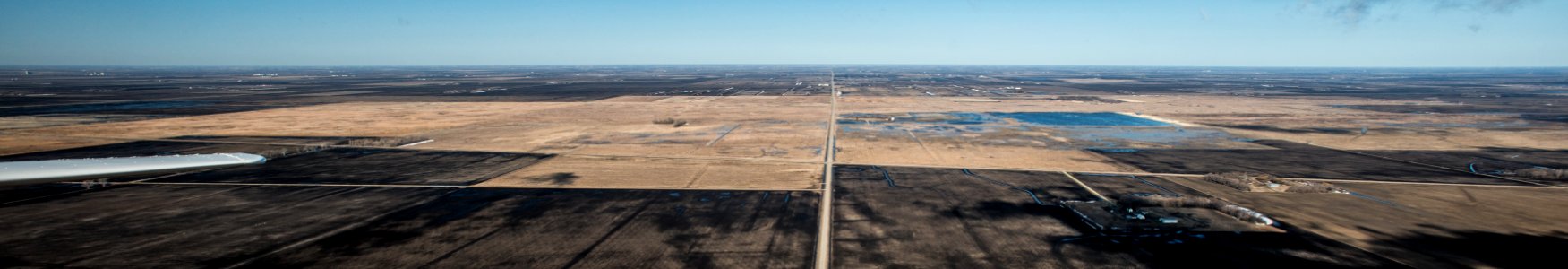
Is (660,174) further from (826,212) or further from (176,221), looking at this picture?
(176,221)

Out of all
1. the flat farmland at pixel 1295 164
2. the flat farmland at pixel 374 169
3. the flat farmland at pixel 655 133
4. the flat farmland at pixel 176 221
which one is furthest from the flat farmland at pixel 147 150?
the flat farmland at pixel 1295 164

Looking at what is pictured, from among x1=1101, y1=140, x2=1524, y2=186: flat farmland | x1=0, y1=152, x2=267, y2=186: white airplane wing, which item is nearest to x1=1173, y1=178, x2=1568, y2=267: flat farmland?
x1=1101, y1=140, x2=1524, y2=186: flat farmland

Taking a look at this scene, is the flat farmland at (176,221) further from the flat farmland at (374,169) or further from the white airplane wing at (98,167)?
the white airplane wing at (98,167)

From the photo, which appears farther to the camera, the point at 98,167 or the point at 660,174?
the point at 660,174

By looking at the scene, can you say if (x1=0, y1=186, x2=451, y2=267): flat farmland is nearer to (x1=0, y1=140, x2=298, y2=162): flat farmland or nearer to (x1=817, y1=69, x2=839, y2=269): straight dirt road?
(x1=817, y1=69, x2=839, y2=269): straight dirt road

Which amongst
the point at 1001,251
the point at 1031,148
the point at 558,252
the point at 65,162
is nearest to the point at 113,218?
the point at 65,162

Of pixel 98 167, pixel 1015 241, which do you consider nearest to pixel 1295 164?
pixel 1015 241

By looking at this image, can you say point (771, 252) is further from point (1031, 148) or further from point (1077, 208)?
point (1031, 148)
